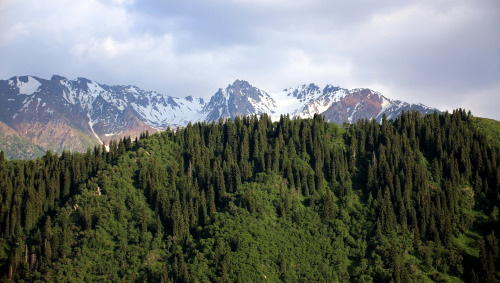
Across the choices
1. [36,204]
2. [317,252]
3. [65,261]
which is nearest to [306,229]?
[317,252]

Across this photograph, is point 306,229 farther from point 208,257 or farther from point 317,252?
point 208,257

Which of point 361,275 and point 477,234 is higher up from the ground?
point 477,234

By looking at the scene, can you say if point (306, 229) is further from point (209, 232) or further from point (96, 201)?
point (96, 201)

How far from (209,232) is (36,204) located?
67503mm

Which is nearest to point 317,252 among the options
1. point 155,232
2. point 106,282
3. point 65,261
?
point 155,232

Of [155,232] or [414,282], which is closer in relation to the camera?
[414,282]

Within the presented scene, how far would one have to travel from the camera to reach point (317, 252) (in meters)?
189

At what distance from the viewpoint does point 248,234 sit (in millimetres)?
190625

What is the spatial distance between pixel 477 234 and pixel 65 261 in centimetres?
14894

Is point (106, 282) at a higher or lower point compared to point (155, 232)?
lower

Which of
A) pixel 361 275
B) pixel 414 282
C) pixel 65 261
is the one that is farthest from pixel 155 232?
pixel 414 282

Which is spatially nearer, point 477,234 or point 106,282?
point 106,282

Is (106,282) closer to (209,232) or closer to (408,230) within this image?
(209,232)

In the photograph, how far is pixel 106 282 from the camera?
172 meters
